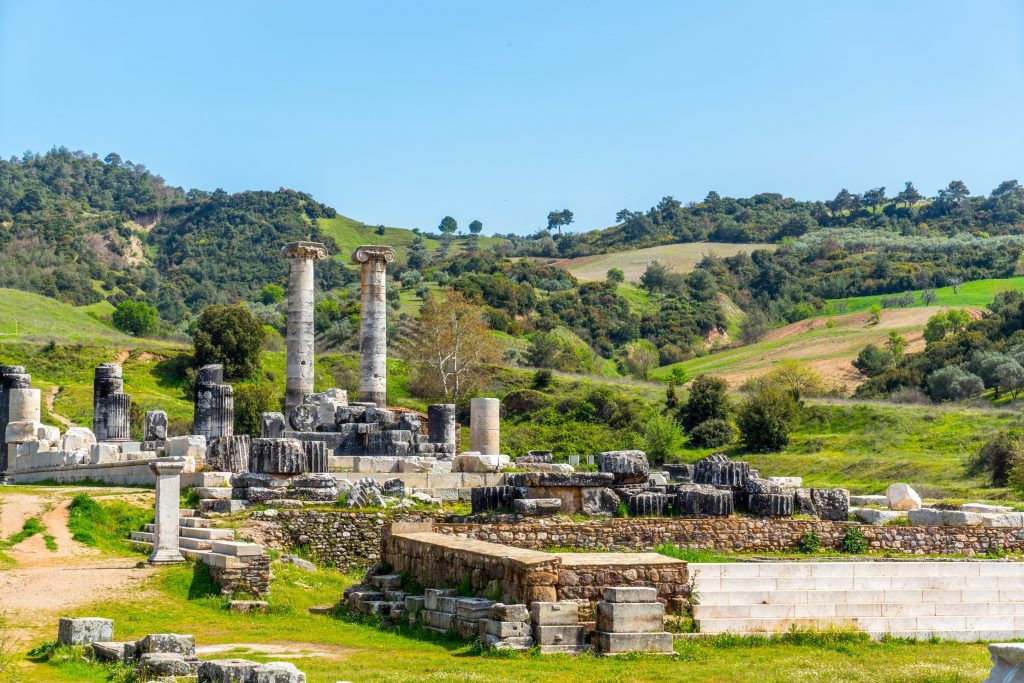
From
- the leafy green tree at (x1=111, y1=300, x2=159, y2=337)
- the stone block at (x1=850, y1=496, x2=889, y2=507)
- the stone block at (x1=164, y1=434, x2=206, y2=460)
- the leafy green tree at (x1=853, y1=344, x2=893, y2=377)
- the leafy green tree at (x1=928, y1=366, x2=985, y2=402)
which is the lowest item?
the stone block at (x1=850, y1=496, x2=889, y2=507)

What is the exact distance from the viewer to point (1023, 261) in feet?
348

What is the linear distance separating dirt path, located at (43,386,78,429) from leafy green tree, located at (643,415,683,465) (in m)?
21.6

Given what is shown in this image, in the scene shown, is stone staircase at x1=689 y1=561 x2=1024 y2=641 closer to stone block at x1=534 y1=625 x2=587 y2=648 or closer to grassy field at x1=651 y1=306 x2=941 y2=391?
stone block at x1=534 y1=625 x2=587 y2=648

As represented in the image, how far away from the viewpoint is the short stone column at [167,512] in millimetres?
22027

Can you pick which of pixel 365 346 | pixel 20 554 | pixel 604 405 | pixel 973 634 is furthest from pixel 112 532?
pixel 604 405

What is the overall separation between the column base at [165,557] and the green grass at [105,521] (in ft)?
6.21

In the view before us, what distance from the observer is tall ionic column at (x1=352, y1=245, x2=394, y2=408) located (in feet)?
137

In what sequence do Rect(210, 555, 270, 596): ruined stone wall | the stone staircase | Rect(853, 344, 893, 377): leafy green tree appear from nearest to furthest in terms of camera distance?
the stone staircase < Rect(210, 555, 270, 596): ruined stone wall < Rect(853, 344, 893, 377): leafy green tree

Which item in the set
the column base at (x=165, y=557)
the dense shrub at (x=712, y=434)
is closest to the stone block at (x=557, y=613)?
the column base at (x=165, y=557)

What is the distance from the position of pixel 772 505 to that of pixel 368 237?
409 ft

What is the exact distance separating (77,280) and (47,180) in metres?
65.5

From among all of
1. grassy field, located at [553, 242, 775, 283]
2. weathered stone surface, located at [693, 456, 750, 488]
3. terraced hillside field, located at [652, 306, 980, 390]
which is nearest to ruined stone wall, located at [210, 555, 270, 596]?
weathered stone surface, located at [693, 456, 750, 488]

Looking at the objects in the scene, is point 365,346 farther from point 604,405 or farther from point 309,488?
point 604,405

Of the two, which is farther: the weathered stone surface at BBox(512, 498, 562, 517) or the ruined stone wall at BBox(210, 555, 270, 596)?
the weathered stone surface at BBox(512, 498, 562, 517)
